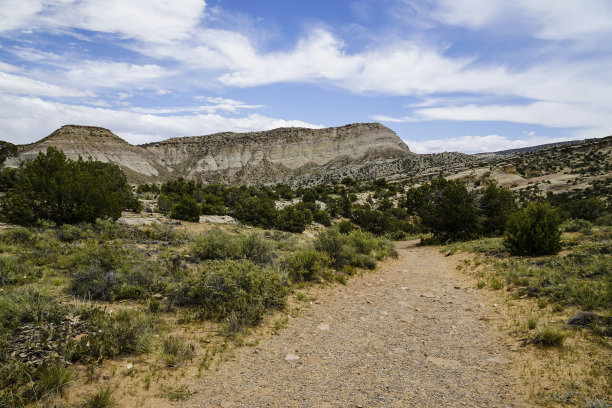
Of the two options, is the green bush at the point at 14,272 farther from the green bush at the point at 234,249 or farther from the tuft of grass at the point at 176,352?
the tuft of grass at the point at 176,352

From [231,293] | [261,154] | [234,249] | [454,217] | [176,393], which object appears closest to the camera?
[176,393]

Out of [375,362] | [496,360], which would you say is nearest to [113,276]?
[375,362]

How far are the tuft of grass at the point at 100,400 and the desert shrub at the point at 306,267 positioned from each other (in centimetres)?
614

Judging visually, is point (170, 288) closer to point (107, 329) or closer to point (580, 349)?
point (107, 329)

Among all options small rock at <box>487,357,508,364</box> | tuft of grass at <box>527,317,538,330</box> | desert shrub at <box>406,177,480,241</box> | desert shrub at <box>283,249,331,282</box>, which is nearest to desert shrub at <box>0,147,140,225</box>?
desert shrub at <box>283,249,331,282</box>

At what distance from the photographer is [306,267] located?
1013 cm

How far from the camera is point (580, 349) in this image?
4973 mm

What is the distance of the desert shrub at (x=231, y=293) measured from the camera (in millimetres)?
6715

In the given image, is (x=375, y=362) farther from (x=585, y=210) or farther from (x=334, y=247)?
(x=585, y=210)

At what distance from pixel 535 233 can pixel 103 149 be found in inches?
3869

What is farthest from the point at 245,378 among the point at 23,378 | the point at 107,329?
the point at 23,378

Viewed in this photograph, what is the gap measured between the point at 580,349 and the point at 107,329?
25.3ft

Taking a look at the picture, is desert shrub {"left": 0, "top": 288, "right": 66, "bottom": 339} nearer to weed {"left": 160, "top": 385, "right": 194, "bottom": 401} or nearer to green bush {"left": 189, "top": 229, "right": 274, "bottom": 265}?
weed {"left": 160, "top": 385, "right": 194, "bottom": 401}

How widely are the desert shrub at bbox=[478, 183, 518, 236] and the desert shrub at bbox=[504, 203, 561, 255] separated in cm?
830
